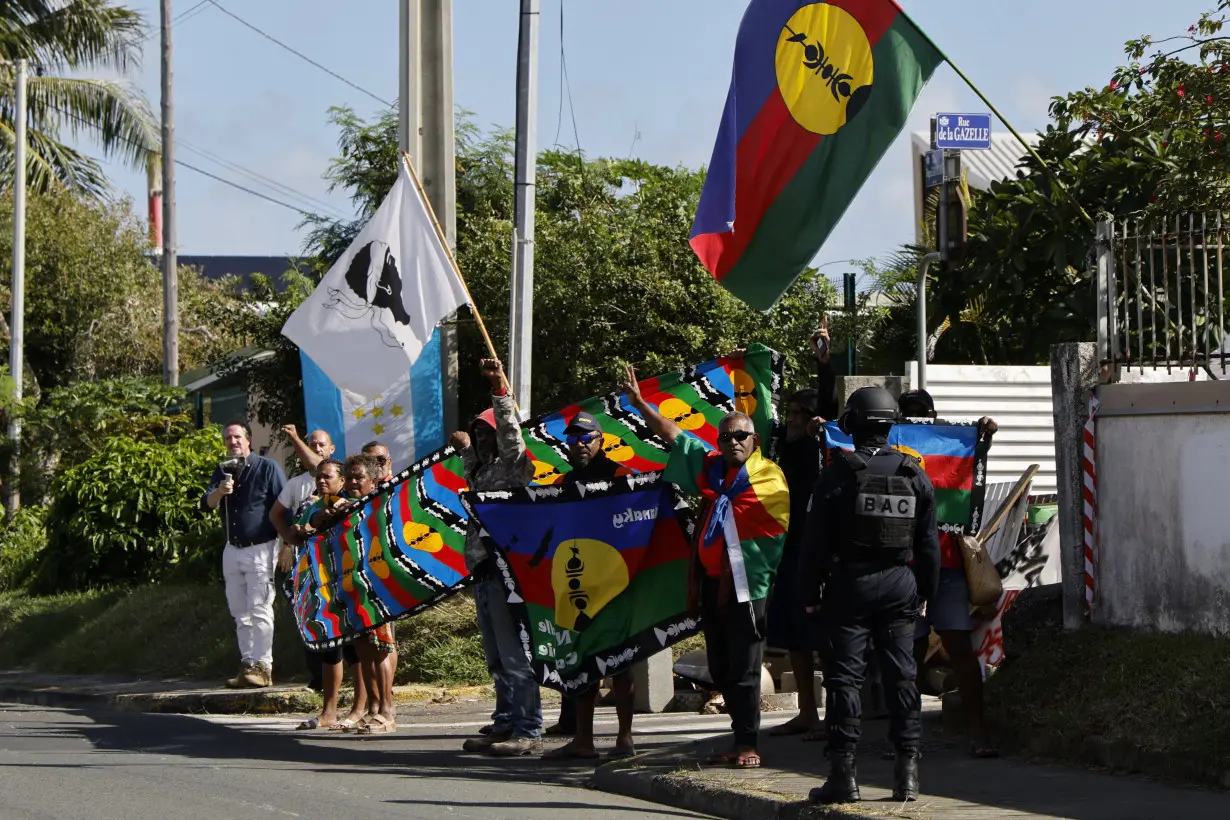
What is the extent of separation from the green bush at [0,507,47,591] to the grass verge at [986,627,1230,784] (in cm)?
1381

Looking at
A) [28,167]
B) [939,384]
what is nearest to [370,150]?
[939,384]

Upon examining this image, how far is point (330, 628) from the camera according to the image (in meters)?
10.9

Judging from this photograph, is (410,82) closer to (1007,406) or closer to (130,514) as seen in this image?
(1007,406)

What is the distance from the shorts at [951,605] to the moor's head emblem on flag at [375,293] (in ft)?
17.5

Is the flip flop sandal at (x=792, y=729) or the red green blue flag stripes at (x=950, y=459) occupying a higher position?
the red green blue flag stripes at (x=950, y=459)

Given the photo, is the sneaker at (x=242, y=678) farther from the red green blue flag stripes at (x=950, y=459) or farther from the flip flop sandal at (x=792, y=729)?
the red green blue flag stripes at (x=950, y=459)

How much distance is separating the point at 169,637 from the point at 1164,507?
969cm

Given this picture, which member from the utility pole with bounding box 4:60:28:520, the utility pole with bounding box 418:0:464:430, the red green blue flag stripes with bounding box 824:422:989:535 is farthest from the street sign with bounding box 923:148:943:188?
the utility pole with bounding box 4:60:28:520

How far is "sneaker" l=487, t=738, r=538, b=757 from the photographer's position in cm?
955

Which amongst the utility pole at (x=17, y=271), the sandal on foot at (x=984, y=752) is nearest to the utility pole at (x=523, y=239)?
the sandal on foot at (x=984, y=752)

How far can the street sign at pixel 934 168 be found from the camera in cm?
1227

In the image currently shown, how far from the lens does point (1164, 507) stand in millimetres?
9164

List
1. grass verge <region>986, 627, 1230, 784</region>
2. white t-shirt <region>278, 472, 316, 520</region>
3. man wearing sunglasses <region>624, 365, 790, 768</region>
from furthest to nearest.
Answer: white t-shirt <region>278, 472, 316, 520</region>, man wearing sunglasses <region>624, 365, 790, 768</region>, grass verge <region>986, 627, 1230, 784</region>

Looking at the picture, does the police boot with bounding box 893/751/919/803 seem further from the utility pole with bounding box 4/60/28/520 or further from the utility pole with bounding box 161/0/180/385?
the utility pole with bounding box 161/0/180/385
